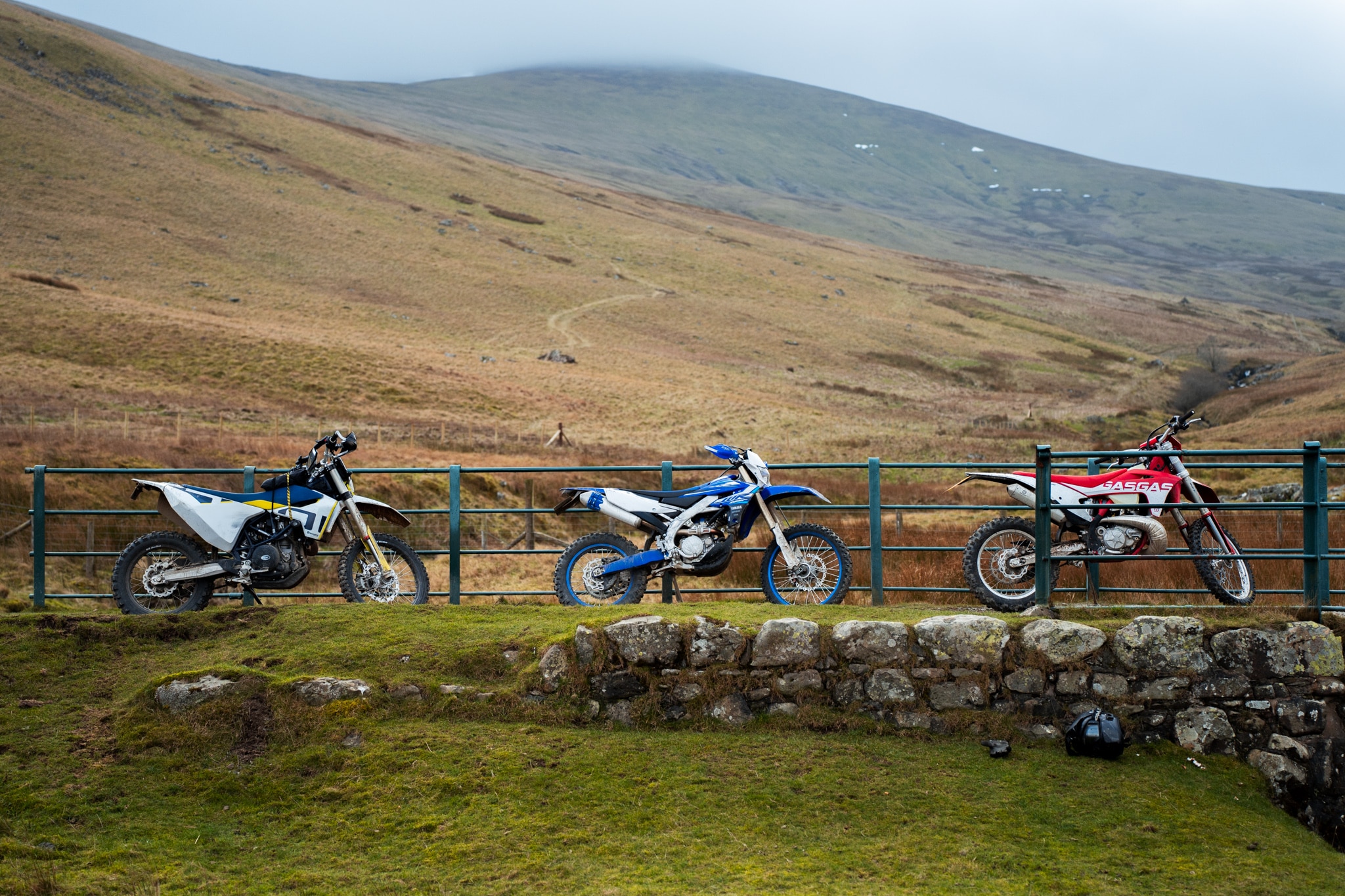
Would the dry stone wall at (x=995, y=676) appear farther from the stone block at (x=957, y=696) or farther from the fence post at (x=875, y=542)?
the fence post at (x=875, y=542)

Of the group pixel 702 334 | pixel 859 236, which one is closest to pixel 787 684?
pixel 702 334

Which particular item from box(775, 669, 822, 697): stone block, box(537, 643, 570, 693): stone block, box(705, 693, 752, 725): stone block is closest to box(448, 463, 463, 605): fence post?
box(537, 643, 570, 693): stone block

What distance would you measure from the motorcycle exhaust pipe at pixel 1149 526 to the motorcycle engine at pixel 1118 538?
55mm

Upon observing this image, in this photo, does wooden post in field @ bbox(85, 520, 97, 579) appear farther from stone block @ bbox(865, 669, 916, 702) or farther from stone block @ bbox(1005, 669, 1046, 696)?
stone block @ bbox(1005, 669, 1046, 696)

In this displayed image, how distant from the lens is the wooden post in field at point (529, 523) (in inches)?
623

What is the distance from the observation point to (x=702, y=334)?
2840 inches

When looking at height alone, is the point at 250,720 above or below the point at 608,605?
below

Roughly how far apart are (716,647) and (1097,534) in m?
3.66

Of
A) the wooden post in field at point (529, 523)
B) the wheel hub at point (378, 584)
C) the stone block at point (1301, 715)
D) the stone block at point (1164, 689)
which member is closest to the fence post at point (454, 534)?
the wheel hub at point (378, 584)

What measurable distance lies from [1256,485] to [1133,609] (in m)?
20.0

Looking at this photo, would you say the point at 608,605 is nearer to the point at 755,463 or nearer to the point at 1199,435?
the point at 755,463

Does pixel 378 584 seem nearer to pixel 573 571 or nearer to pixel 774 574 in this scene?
pixel 573 571

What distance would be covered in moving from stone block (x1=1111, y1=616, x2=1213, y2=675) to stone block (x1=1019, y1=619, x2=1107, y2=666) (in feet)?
0.55

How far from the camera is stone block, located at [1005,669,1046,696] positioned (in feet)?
25.0
